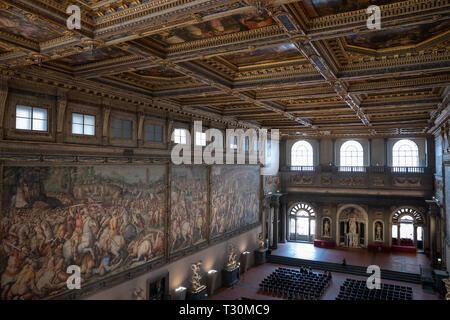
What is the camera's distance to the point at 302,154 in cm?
2986

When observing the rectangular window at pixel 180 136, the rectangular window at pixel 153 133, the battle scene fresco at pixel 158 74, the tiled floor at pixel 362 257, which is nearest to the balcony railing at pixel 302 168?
the tiled floor at pixel 362 257

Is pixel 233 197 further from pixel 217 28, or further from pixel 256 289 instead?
pixel 217 28

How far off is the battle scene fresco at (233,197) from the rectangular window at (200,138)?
5.10ft

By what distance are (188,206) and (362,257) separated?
15.7 metres

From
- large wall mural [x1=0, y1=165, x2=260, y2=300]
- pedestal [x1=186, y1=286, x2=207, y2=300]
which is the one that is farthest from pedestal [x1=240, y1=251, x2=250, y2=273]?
pedestal [x1=186, y1=286, x2=207, y2=300]

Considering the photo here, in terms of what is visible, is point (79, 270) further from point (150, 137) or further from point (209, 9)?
point (209, 9)

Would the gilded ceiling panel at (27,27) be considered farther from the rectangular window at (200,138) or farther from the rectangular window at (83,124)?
the rectangular window at (200,138)

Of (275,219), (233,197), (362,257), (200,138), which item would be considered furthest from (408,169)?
(200,138)

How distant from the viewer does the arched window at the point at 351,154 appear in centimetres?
2825

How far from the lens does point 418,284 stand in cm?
2027

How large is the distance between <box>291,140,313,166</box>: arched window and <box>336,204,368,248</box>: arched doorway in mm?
4987

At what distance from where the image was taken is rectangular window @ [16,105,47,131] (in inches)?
362

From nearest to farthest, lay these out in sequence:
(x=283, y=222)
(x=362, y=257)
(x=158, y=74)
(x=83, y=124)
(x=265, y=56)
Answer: (x=265, y=56)
(x=83, y=124)
(x=158, y=74)
(x=362, y=257)
(x=283, y=222)
